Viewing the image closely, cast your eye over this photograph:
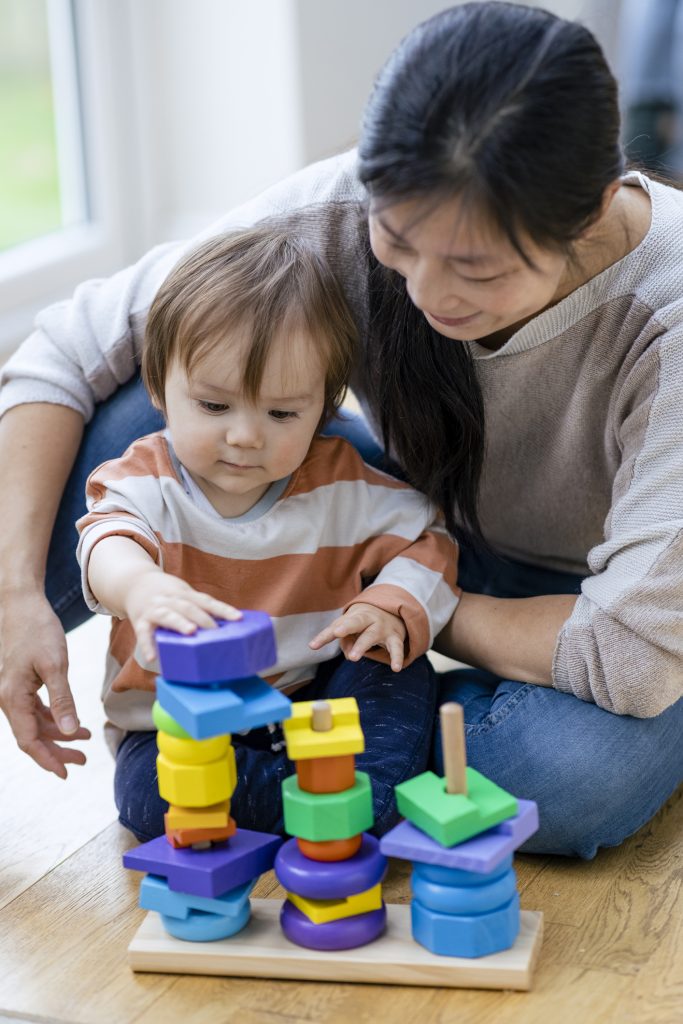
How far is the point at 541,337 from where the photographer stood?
1.29 m

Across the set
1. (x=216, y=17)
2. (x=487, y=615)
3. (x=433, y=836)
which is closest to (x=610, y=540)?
(x=487, y=615)

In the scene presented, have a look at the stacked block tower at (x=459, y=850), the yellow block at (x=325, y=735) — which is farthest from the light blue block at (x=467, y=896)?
the yellow block at (x=325, y=735)

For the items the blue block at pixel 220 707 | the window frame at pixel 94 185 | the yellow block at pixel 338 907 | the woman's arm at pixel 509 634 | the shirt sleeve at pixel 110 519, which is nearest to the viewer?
the blue block at pixel 220 707

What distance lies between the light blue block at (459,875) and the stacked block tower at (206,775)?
14 centimetres

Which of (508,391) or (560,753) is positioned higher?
(508,391)

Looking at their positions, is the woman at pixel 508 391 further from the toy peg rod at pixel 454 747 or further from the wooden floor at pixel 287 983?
the toy peg rod at pixel 454 747

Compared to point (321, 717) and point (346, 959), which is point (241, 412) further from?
point (346, 959)

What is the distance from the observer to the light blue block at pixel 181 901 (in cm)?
108

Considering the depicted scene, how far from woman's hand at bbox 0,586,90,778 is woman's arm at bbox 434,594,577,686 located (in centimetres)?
37

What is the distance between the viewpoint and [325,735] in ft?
3.39

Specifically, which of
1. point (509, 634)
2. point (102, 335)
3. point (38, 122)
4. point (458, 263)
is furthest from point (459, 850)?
point (38, 122)

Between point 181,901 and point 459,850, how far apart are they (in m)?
0.23

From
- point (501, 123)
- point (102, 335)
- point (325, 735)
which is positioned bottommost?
point (325, 735)

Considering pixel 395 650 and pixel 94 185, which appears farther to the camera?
pixel 94 185
